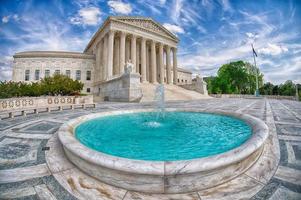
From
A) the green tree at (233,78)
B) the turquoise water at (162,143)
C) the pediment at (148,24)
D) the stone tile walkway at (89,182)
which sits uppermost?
the pediment at (148,24)

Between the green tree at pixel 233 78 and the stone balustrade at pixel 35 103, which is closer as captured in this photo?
the stone balustrade at pixel 35 103

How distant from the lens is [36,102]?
40.7ft

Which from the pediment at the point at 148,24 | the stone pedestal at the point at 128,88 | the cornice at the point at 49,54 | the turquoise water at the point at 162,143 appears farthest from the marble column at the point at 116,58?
the turquoise water at the point at 162,143

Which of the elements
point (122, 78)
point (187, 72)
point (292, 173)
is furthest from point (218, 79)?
point (292, 173)

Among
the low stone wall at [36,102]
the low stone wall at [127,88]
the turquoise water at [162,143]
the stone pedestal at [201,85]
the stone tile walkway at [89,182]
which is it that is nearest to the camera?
the stone tile walkway at [89,182]

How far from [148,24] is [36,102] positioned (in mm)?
33167

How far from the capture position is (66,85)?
59.5ft

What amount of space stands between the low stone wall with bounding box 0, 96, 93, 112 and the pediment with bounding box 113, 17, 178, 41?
2314 cm

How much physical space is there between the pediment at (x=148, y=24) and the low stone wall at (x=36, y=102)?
23138 millimetres

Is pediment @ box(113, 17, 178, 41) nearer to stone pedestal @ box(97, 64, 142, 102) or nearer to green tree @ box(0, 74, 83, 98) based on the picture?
stone pedestal @ box(97, 64, 142, 102)

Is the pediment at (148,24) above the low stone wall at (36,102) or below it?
above

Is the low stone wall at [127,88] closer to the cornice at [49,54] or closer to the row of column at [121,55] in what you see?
the row of column at [121,55]

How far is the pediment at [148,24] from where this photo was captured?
3368 centimetres

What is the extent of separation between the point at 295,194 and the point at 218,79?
195ft
